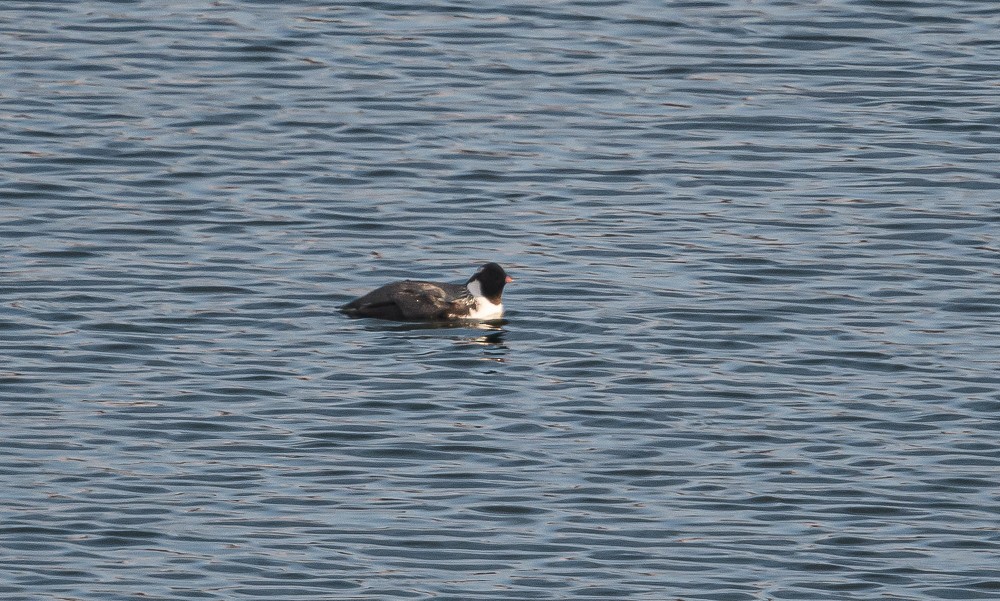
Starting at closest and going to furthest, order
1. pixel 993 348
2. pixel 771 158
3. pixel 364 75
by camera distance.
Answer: pixel 993 348 → pixel 771 158 → pixel 364 75

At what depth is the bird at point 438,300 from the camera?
18.4 meters

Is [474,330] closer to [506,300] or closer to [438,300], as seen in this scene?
[438,300]

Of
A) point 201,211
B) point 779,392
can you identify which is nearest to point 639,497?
point 779,392

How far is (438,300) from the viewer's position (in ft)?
61.9

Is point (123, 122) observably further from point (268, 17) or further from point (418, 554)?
point (418, 554)

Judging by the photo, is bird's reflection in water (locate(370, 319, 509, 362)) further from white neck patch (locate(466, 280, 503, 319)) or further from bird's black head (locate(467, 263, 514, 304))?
bird's black head (locate(467, 263, 514, 304))

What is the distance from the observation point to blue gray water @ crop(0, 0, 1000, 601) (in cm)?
1295

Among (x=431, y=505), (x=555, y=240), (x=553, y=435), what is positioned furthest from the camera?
(x=555, y=240)

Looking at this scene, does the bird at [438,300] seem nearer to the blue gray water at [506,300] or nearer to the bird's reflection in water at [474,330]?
the bird's reflection in water at [474,330]

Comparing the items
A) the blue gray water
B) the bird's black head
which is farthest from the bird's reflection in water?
the bird's black head

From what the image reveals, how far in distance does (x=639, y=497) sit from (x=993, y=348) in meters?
4.88

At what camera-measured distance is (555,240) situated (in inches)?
816

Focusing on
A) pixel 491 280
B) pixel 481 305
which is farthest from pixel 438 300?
pixel 491 280

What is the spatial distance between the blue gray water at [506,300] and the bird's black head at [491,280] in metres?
0.32
